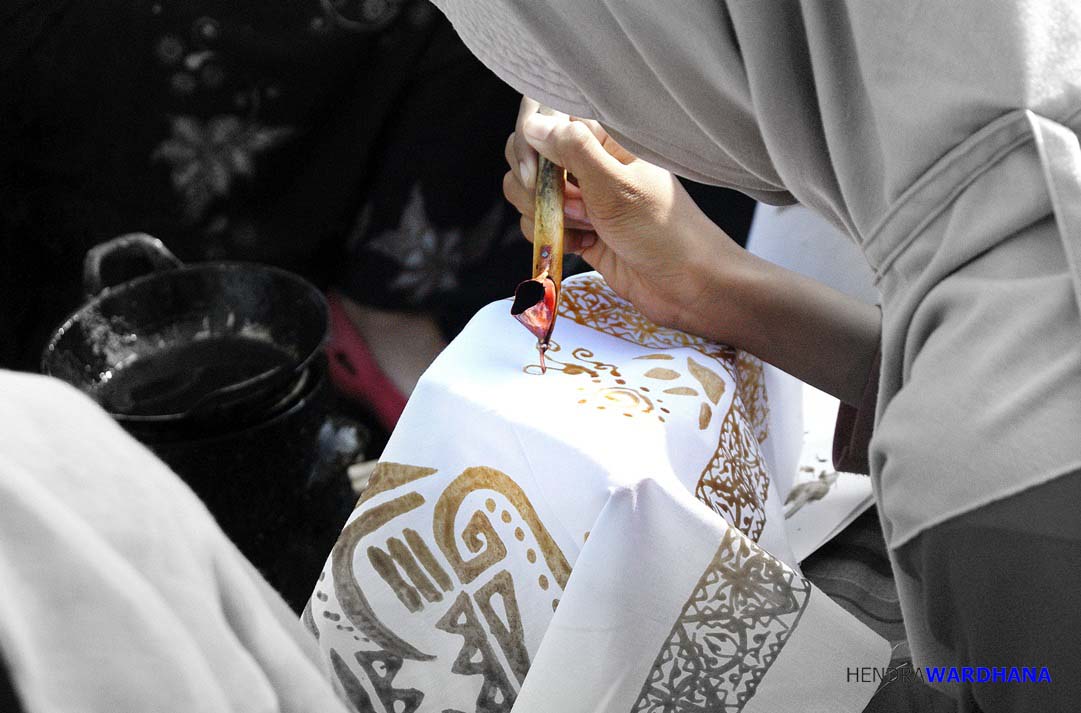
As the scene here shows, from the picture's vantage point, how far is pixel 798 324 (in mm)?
773

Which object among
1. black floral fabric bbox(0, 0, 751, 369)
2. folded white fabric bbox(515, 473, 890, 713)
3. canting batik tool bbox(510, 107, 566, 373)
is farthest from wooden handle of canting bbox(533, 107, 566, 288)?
black floral fabric bbox(0, 0, 751, 369)

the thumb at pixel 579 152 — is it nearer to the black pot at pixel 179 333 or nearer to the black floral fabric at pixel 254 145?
the black pot at pixel 179 333

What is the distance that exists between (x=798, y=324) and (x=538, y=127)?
27 centimetres

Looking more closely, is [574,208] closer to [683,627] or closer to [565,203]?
[565,203]

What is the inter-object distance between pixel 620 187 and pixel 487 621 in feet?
1.13

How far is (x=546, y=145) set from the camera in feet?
2.46

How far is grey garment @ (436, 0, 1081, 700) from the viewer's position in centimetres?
42

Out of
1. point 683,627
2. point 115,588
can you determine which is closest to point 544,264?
point 683,627

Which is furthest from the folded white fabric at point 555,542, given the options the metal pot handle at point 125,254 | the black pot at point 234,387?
the metal pot handle at point 125,254

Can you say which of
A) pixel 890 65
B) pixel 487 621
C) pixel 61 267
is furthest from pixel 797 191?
pixel 61 267

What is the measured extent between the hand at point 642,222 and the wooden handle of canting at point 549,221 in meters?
0.01

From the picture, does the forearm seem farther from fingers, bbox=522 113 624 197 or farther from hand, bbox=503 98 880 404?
fingers, bbox=522 113 624 197

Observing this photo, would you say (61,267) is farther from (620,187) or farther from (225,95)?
(620,187)

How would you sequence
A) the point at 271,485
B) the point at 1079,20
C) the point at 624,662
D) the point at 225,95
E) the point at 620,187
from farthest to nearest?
the point at 225,95, the point at 271,485, the point at 620,187, the point at 624,662, the point at 1079,20
